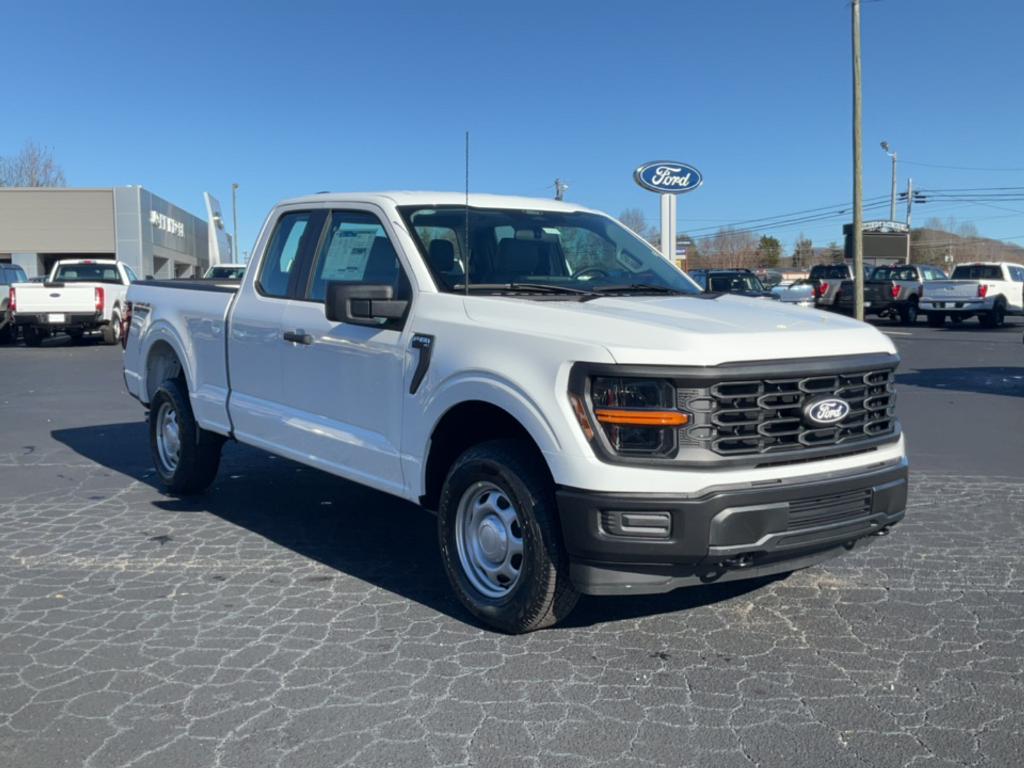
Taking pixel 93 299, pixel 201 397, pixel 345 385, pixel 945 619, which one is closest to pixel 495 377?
pixel 345 385

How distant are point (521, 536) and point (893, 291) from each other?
29.4 meters

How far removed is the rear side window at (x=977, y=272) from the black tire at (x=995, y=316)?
116 centimetres

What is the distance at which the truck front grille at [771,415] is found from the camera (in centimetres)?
396

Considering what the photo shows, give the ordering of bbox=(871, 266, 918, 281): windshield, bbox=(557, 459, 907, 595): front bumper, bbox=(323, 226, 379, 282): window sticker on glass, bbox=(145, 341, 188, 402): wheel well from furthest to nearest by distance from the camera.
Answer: bbox=(871, 266, 918, 281): windshield, bbox=(145, 341, 188, 402): wheel well, bbox=(323, 226, 379, 282): window sticker on glass, bbox=(557, 459, 907, 595): front bumper

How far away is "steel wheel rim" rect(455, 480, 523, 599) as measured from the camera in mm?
4438

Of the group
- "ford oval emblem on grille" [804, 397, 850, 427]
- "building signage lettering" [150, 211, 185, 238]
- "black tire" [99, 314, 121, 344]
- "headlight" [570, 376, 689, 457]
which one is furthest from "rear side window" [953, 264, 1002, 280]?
"building signage lettering" [150, 211, 185, 238]

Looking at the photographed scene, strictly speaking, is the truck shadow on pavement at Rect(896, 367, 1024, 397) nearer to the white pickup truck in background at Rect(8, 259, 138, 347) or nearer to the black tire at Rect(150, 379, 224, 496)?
the black tire at Rect(150, 379, 224, 496)

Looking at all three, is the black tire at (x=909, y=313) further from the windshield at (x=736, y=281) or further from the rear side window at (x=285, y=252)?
the rear side window at (x=285, y=252)

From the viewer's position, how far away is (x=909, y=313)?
31.4m

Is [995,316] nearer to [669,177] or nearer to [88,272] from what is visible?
[669,177]

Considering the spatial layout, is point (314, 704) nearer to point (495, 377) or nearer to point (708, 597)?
point (495, 377)

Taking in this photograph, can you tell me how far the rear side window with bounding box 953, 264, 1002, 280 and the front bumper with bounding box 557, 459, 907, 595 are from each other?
29137 millimetres

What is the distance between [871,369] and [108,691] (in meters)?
3.30

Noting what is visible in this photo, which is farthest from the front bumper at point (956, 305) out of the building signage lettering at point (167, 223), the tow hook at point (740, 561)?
the building signage lettering at point (167, 223)
